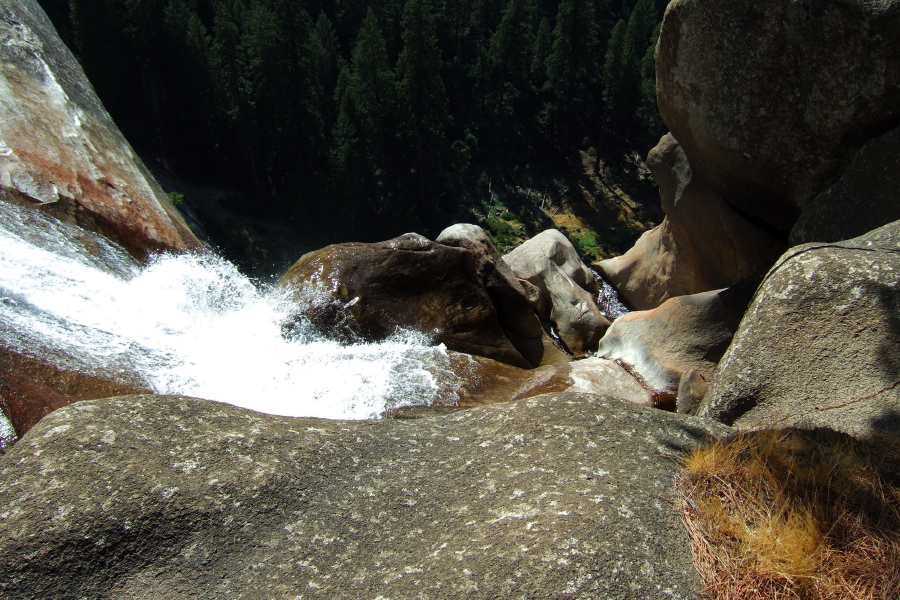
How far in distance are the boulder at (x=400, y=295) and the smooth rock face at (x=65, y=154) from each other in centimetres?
214

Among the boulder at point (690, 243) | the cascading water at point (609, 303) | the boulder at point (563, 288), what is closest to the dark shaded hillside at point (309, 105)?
the cascading water at point (609, 303)

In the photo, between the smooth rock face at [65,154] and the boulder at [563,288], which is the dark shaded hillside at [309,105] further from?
the smooth rock face at [65,154]

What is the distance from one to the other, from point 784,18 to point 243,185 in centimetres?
3366

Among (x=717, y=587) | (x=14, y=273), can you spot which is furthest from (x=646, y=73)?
(x=717, y=587)

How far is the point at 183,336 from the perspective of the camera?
762 cm

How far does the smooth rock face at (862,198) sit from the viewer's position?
7027 mm

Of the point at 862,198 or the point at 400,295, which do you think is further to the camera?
the point at 400,295

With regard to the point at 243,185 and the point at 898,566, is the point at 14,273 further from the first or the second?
the point at 243,185

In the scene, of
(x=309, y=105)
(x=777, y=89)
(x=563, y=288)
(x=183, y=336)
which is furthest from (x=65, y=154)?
(x=309, y=105)

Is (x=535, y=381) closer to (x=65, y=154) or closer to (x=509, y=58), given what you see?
(x=65, y=154)

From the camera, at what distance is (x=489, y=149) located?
45312 millimetres

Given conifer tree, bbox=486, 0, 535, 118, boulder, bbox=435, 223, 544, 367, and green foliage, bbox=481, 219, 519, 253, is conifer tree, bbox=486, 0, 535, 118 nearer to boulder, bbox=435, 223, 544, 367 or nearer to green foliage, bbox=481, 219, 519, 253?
green foliage, bbox=481, 219, 519, 253

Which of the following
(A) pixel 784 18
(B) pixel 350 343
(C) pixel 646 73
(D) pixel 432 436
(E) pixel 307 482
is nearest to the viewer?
(E) pixel 307 482

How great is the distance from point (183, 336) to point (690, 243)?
886 centimetres
